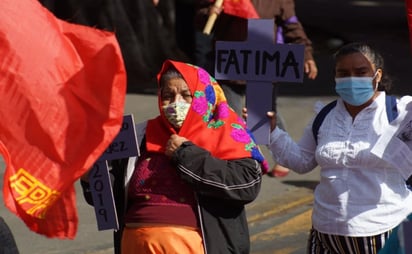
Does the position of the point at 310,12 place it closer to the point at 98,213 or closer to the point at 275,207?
the point at 275,207

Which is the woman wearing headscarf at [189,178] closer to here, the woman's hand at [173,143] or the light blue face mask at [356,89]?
the woman's hand at [173,143]

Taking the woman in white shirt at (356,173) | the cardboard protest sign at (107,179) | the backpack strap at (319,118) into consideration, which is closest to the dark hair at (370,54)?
the woman in white shirt at (356,173)

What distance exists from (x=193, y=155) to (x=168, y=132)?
0.21m

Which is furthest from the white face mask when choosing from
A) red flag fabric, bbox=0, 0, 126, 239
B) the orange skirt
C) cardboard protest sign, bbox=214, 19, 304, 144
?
red flag fabric, bbox=0, 0, 126, 239

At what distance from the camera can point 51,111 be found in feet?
14.1

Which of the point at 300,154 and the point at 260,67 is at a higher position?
the point at 260,67


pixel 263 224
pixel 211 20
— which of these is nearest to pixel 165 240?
pixel 211 20

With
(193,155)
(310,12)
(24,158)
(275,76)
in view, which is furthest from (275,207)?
(310,12)

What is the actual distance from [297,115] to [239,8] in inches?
175

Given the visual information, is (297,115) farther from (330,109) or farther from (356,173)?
(356,173)

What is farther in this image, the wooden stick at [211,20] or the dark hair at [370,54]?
the wooden stick at [211,20]

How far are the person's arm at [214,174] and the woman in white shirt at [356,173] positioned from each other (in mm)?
366

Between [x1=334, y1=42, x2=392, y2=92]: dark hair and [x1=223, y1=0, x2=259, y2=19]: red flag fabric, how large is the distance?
2.75m

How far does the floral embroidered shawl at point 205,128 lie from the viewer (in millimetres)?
5234
